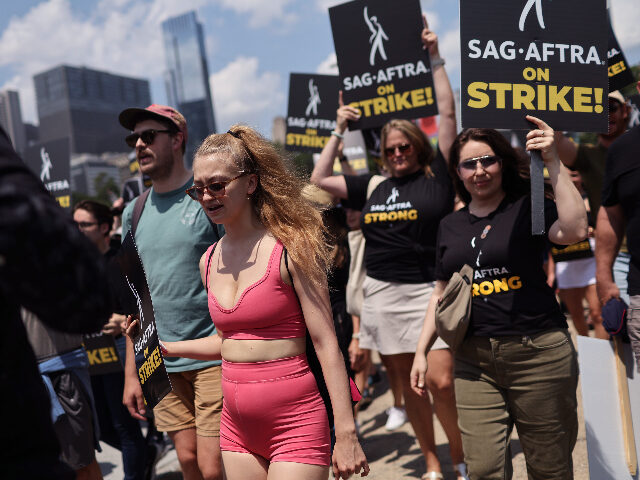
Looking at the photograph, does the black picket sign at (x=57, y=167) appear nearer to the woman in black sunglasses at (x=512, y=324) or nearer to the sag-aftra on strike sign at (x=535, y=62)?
the woman in black sunglasses at (x=512, y=324)

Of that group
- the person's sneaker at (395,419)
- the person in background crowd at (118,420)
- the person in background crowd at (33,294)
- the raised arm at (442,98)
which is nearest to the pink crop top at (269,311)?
the person in background crowd at (33,294)

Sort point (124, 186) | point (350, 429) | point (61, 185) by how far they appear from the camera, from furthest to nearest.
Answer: point (124, 186) < point (61, 185) < point (350, 429)

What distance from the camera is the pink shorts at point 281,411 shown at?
7.57 ft

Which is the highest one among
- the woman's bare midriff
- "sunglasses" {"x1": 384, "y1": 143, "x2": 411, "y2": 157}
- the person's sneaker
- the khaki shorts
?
"sunglasses" {"x1": 384, "y1": 143, "x2": 411, "y2": 157}

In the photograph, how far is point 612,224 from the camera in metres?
3.31

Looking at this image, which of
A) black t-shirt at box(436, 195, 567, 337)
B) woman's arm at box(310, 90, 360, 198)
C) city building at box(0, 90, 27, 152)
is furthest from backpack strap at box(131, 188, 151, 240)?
city building at box(0, 90, 27, 152)

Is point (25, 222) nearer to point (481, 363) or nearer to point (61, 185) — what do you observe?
point (481, 363)

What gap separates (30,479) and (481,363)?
2.31m

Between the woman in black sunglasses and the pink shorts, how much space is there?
1009mm

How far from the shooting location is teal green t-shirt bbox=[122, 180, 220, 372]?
11.1 feet

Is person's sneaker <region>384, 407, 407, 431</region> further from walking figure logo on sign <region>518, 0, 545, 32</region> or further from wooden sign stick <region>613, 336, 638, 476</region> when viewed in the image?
walking figure logo on sign <region>518, 0, 545, 32</region>

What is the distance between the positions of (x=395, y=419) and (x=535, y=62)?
3667 millimetres

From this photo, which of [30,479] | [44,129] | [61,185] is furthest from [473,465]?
[44,129]

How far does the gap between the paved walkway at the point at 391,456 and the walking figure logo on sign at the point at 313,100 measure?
344 cm
